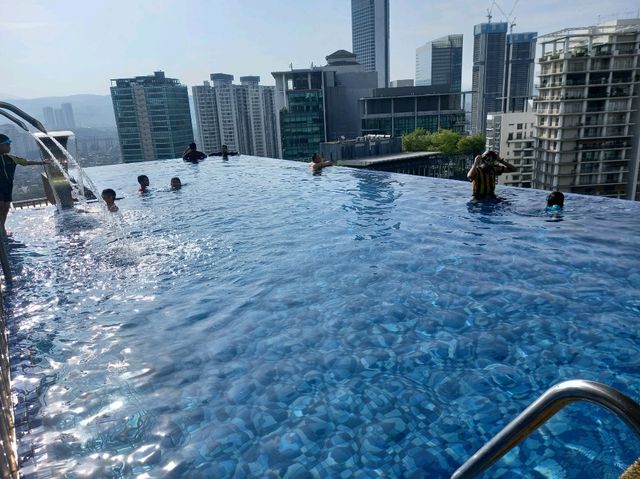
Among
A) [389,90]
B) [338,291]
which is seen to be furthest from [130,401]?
[389,90]

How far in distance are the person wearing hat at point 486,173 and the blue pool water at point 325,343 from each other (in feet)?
3.49

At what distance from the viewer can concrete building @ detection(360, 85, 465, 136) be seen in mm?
80625

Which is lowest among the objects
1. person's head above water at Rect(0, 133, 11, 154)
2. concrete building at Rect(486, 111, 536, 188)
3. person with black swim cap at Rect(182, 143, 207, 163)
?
concrete building at Rect(486, 111, 536, 188)

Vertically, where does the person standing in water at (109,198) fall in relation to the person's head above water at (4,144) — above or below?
below

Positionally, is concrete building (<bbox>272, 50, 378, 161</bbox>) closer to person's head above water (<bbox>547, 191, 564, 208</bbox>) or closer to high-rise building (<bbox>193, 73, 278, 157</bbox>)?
high-rise building (<bbox>193, 73, 278, 157</bbox>)

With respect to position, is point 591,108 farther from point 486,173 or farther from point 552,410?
point 552,410

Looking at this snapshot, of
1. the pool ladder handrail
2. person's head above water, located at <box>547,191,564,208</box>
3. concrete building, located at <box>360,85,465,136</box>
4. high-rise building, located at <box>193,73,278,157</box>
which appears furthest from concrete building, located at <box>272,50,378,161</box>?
the pool ladder handrail

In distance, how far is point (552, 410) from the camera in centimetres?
181

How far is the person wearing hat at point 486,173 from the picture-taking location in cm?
1122

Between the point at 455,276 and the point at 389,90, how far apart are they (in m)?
79.4

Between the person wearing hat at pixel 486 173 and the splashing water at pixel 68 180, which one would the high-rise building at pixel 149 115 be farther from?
the person wearing hat at pixel 486 173

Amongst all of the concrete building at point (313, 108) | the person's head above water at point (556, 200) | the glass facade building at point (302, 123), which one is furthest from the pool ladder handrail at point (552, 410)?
the concrete building at point (313, 108)

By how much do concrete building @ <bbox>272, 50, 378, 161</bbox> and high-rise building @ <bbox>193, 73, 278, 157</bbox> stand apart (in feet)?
135

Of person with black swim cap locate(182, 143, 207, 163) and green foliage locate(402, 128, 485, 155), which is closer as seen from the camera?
person with black swim cap locate(182, 143, 207, 163)
